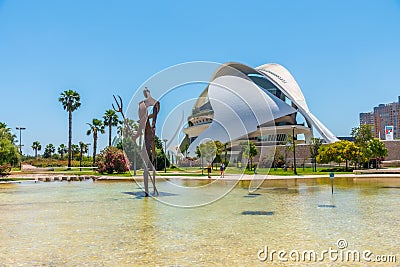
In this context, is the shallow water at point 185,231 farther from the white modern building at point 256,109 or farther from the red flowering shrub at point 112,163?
the white modern building at point 256,109

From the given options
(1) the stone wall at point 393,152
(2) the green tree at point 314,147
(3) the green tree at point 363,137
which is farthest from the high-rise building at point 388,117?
(3) the green tree at point 363,137

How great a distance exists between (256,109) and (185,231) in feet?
185

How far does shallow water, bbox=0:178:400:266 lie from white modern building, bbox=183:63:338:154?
48.3 m

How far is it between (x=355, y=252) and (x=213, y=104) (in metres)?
62.9

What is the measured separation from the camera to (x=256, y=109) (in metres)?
64.1

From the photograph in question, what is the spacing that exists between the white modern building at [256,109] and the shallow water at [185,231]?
4828 cm

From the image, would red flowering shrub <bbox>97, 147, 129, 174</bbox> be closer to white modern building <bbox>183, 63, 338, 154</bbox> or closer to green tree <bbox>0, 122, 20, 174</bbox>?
green tree <bbox>0, 122, 20, 174</bbox>

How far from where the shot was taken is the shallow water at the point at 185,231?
21.4ft

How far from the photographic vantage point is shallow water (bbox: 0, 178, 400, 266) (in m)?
6.52

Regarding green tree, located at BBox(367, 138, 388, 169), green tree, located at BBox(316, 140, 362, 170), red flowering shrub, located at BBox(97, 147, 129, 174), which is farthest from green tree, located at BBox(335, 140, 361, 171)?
red flowering shrub, located at BBox(97, 147, 129, 174)

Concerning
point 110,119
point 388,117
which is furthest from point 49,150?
point 388,117

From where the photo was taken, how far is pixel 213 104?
69.1m

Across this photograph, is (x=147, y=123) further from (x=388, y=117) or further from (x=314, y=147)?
(x=388, y=117)

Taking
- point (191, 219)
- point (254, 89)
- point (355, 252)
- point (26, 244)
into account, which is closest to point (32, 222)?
point (26, 244)
